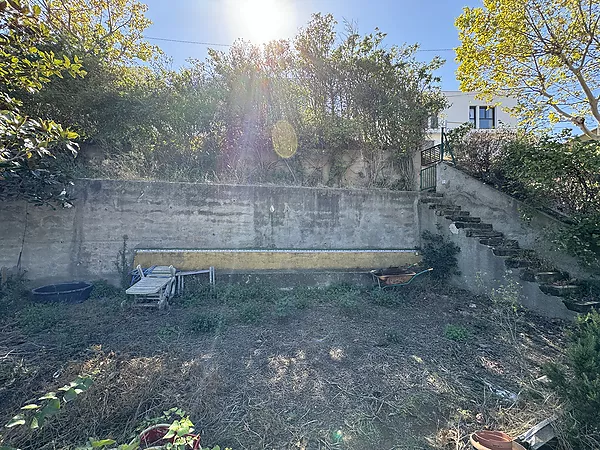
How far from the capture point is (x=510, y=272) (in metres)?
5.53

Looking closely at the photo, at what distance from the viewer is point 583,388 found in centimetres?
196

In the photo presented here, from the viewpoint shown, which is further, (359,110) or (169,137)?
(359,110)

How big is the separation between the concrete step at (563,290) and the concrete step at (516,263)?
0.57 metres

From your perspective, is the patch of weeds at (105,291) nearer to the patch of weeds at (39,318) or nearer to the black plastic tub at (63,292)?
the black plastic tub at (63,292)

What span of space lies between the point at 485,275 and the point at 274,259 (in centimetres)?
457

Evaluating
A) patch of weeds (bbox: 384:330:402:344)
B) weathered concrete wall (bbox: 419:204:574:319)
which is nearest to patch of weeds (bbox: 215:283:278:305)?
patch of weeds (bbox: 384:330:402:344)

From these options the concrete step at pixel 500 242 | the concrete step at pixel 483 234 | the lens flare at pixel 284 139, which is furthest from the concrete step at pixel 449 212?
the lens flare at pixel 284 139

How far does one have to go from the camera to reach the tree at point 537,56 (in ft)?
19.5

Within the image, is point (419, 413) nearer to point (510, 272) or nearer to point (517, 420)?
point (517, 420)

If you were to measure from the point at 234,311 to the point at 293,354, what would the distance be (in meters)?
1.72

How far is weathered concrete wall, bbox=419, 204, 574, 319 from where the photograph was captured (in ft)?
16.4

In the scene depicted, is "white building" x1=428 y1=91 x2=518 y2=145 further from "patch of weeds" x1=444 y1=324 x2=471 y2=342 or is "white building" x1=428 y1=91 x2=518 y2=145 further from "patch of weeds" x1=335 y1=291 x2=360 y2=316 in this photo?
"patch of weeds" x1=444 y1=324 x2=471 y2=342

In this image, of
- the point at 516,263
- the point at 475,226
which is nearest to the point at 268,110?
the point at 475,226

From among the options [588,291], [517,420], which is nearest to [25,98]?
[517,420]
